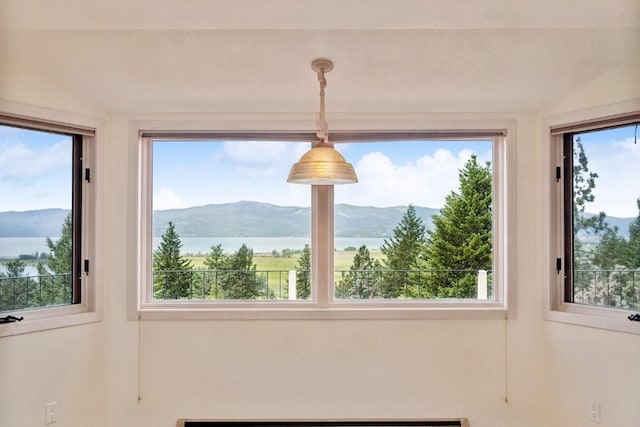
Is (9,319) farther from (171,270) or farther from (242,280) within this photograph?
(242,280)

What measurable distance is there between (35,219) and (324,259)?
6.00ft

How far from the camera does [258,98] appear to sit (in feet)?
8.13

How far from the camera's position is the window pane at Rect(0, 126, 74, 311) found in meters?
2.29

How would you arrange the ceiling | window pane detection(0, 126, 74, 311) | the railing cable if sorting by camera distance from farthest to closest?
window pane detection(0, 126, 74, 311)
the railing cable
the ceiling

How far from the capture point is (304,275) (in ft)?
8.99

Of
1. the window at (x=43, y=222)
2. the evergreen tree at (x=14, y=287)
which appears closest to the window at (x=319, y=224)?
the window at (x=43, y=222)

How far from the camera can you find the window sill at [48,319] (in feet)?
7.20

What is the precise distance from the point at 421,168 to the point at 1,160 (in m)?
2.60

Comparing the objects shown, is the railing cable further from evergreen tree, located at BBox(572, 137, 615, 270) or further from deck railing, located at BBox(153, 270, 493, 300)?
evergreen tree, located at BBox(572, 137, 615, 270)

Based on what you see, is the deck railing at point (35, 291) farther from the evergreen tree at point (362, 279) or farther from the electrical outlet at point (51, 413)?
the evergreen tree at point (362, 279)

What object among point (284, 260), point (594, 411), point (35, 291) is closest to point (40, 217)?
point (35, 291)

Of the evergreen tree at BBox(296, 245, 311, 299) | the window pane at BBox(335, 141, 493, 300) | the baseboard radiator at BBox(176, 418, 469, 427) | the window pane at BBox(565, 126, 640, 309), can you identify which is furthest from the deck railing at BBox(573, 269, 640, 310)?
the evergreen tree at BBox(296, 245, 311, 299)

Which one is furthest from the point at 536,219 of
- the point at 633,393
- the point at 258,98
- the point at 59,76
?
the point at 59,76

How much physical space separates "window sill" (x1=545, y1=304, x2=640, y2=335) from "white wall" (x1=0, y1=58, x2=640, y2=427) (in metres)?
0.13
